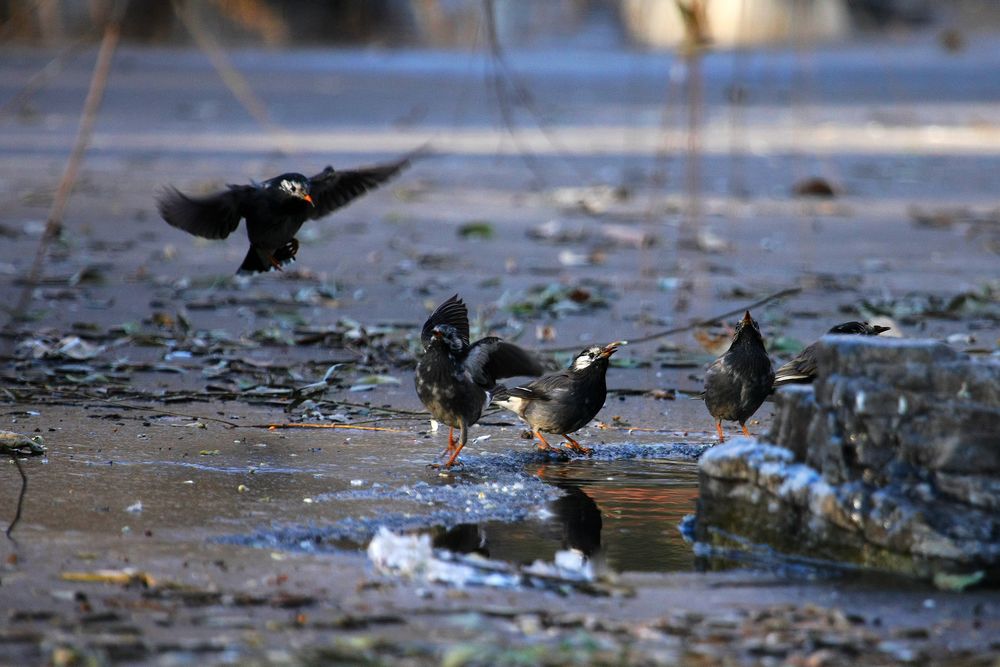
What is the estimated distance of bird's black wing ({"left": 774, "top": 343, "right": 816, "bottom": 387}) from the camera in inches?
216

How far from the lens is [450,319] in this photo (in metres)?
5.64

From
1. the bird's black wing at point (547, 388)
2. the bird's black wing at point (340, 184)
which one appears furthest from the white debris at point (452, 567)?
the bird's black wing at point (340, 184)

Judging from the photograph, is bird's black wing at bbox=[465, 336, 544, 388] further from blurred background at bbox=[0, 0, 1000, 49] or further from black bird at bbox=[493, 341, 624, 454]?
blurred background at bbox=[0, 0, 1000, 49]

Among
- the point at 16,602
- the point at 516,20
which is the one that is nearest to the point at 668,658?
the point at 16,602

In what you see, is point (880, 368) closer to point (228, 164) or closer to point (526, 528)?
point (526, 528)

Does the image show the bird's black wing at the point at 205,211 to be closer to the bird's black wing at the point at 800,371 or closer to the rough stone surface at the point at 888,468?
the bird's black wing at the point at 800,371

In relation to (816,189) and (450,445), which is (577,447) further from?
(816,189)

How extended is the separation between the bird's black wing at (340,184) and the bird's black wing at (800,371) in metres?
1.75

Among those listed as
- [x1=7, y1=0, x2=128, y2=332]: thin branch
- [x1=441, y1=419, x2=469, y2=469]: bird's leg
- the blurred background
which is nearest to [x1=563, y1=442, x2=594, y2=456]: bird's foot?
[x1=441, y1=419, x2=469, y2=469]: bird's leg

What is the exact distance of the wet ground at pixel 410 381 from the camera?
337 centimetres

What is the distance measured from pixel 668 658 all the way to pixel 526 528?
4.15 feet

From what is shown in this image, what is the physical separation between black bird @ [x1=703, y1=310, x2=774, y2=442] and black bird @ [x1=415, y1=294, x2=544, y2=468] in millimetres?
674

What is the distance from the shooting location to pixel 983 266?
9.70 metres

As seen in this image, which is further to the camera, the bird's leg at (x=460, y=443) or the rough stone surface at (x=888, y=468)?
the bird's leg at (x=460, y=443)
